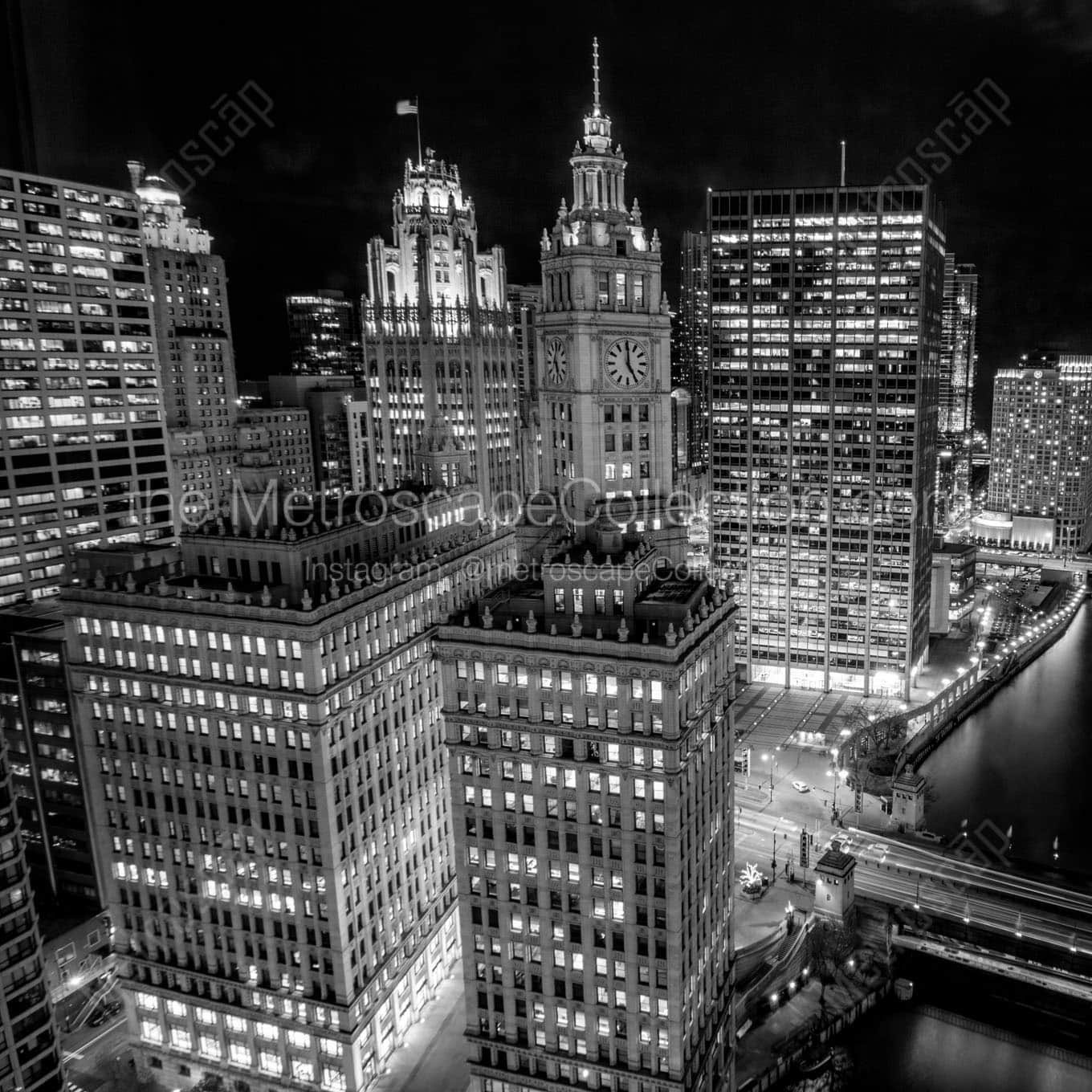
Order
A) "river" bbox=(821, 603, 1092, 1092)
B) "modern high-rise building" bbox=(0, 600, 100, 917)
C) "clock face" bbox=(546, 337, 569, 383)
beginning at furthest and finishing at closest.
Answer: "river" bbox=(821, 603, 1092, 1092) < "modern high-rise building" bbox=(0, 600, 100, 917) < "clock face" bbox=(546, 337, 569, 383)

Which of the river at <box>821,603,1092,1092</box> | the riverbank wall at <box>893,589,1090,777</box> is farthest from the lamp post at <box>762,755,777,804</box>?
the river at <box>821,603,1092,1092</box>

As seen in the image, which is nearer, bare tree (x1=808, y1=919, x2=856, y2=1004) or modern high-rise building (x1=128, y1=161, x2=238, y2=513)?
bare tree (x1=808, y1=919, x2=856, y2=1004)

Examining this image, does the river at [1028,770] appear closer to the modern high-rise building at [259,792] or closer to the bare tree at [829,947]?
the bare tree at [829,947]

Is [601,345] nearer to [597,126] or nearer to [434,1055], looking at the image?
[597,126]

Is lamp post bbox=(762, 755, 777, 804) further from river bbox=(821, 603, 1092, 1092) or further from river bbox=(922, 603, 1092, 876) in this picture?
Answer: river bbox=(922, 603, 1092, 876)

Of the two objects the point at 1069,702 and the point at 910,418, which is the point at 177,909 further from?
the point at 1069,702

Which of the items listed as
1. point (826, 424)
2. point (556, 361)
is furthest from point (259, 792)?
point (826, 424)

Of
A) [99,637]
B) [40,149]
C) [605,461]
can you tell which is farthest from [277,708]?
[40,149]
